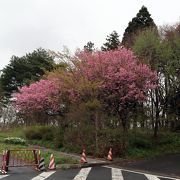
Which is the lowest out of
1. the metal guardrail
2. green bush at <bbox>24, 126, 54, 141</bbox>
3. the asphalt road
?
the asphalt road

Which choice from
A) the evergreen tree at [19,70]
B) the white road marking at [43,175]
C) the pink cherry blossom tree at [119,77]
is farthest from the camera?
the evergreen tree at [19,70]

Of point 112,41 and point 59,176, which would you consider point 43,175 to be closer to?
point 59,176

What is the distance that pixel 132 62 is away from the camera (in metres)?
31.9

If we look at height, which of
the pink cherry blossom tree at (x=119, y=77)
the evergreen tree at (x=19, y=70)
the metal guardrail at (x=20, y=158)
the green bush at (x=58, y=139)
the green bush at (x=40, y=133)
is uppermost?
the evergreen tree at (x=19, y=70)

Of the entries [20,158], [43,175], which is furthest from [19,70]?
[43,175]

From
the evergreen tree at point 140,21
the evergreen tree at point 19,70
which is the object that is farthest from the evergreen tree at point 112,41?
the evergreen tree at point 19,70

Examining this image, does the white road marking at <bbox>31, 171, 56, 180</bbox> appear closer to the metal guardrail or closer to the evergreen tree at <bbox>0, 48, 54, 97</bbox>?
the metal guardrail

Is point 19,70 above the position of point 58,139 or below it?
above

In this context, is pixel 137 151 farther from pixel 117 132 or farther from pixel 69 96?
pixel 69 96

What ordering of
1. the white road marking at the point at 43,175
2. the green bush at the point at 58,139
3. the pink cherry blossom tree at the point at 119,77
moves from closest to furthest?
1. the white road marking at the point at 43,175
2. the pink cherry blossom tree at the point at 119,77
3. the green bush at the point at 58,139

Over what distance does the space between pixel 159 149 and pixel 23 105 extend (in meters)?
15.9

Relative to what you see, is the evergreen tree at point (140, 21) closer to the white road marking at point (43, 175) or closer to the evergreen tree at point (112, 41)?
the evergreen tree at point (112, 41)

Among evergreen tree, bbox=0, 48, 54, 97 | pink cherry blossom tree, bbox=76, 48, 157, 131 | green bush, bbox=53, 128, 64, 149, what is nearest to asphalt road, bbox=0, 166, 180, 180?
pink cherry blossom tree, bbox=76, 48, 157, 131

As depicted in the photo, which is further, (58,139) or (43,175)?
(58,139)
